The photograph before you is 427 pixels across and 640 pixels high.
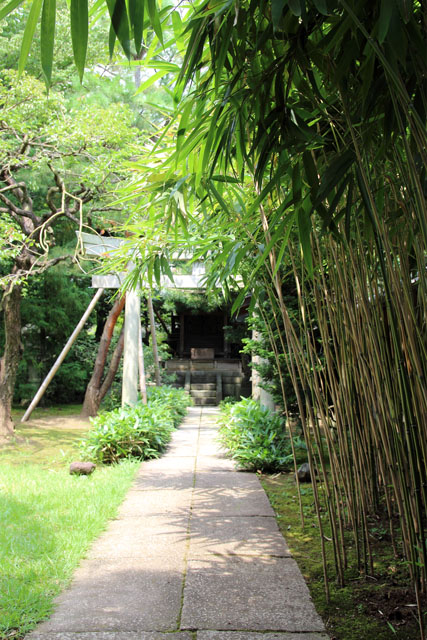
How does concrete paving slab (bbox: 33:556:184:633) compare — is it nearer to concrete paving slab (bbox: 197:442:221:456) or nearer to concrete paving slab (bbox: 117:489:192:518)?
concrete paving slab (bbox: 117:489:192:518)

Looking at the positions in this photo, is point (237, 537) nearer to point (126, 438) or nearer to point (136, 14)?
point (136, 14)

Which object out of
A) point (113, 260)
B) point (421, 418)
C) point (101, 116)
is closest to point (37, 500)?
point (113, 260)

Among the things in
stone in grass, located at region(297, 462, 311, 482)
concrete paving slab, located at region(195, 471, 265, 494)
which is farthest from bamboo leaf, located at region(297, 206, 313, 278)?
stone in grass, located at region(297, 462, 311, 482)

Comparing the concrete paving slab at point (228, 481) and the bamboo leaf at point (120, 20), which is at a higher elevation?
the bamboo leaf at point (120, 20)

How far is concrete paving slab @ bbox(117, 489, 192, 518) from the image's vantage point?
3.20 meters

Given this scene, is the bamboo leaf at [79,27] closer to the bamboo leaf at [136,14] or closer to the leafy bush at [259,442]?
the bamboo leaf at [136,14]

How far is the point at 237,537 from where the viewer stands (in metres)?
2.67

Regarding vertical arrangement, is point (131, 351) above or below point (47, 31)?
below

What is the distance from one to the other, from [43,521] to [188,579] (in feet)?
4.26

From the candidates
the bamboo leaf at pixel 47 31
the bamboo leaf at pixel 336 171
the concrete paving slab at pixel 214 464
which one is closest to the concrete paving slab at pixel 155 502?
the concrete paving slab at pixel 214 464

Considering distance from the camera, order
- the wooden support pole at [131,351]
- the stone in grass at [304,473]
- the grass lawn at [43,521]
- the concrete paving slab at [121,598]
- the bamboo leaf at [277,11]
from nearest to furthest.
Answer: the bamboo leaf at [277,11]
the concrete paving slab at [121,598]
the grass lawn at [43,521]
the stone in grass at [304,473]
the wooden support pole at [131,351]

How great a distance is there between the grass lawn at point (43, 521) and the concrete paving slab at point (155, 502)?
0.08 m

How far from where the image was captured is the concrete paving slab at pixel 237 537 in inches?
96.9

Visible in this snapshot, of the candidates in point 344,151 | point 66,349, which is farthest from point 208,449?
point 344,151
